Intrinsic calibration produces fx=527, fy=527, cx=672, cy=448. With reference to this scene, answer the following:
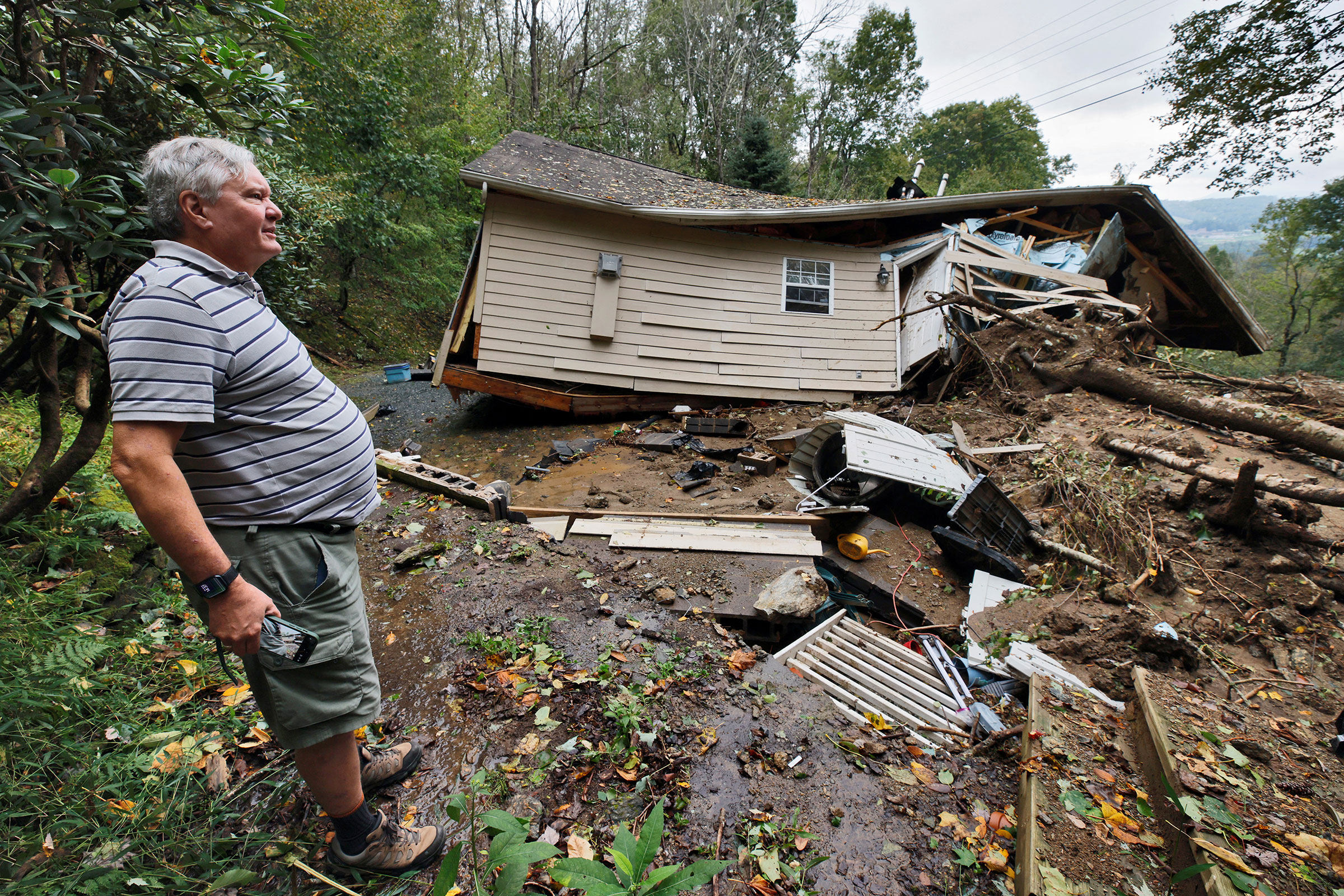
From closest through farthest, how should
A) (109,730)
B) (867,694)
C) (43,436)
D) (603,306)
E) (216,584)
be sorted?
(216,584), (109,730), (43,436), (867,694), (603,306)

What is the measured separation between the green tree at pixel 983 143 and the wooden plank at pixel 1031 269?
30.9 metres

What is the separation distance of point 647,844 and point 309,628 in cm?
108

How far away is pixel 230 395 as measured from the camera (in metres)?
1.31

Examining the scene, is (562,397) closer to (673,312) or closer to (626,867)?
(673,312)

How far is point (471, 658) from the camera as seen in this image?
2781 mm

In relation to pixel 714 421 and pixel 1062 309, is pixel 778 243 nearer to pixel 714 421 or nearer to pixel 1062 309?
pixel 714 421

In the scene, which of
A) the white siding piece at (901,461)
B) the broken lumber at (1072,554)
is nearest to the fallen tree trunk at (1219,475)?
the broken lumber at (1072,554)

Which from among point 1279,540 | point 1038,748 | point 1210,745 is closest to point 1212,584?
point 1279,540

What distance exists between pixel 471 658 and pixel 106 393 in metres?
2.32

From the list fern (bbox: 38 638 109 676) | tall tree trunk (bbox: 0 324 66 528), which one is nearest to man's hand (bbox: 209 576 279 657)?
fern (bbox: 38 638 109 676)

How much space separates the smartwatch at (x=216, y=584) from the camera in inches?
48.3

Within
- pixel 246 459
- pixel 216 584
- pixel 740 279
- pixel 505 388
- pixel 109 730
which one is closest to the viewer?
pixel 216 584

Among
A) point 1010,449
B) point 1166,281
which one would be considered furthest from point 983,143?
point 1010,449

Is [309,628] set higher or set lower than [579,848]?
higher
